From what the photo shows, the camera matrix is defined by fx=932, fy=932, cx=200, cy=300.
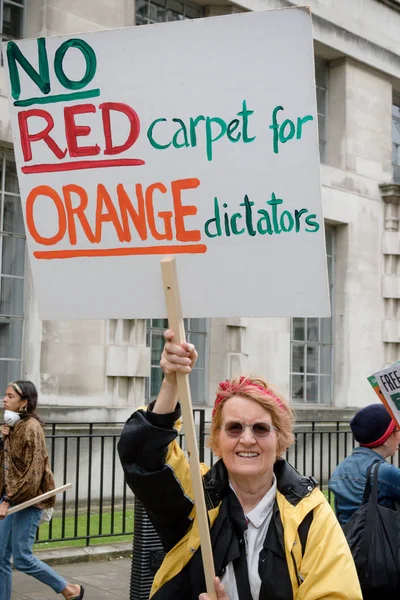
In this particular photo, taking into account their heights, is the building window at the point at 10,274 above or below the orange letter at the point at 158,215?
above

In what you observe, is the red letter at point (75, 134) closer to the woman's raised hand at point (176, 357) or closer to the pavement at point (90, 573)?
the woman's raised hand at point (176, 357)

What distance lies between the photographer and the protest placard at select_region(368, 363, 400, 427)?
475 cm

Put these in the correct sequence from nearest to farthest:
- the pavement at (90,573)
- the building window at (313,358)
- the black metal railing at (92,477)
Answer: the pavement at (90,573), the black metal railing at (92,477), the building window at (313,358)

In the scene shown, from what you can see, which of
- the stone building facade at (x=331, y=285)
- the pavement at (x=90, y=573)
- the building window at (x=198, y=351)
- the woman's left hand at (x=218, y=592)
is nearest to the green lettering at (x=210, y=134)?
the woman's left hand at (x=218, y=592)

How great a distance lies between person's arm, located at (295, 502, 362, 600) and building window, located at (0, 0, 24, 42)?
10298 mm

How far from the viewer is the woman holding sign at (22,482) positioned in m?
6.69

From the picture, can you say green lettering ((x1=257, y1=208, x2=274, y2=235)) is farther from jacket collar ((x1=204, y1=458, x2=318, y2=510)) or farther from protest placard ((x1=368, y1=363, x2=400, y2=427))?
protest placard ((x1=368, y1=363, x2=400, y2=427))

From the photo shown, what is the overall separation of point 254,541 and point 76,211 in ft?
4.08

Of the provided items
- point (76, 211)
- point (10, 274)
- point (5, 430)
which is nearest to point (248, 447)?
point (76, 211)

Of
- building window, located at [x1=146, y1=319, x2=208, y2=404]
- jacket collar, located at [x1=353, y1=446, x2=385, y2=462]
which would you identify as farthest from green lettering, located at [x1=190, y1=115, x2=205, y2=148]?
building window, located at [x1=146, y1=319, x2=208, y2=404]

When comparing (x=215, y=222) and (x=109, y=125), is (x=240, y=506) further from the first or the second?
(x=109, y=125)

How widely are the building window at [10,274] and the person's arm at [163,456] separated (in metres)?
9.02

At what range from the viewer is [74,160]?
3203mm

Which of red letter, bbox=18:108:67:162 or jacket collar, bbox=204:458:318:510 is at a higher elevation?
red letter, bbox=18:108:67:162
